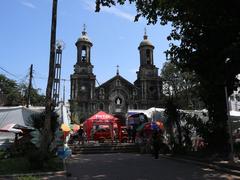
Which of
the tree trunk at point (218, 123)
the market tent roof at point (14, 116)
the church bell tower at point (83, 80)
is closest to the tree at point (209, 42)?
the tree trunk at point (218, 123)

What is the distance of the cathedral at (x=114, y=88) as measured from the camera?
5556 centimetres

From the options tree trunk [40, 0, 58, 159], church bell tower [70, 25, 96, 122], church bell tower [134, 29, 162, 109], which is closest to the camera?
tree trunk [40, 0, 58, 159]

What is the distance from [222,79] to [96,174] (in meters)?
6.74

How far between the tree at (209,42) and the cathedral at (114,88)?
38.4 metres

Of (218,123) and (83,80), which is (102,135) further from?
(83,80)

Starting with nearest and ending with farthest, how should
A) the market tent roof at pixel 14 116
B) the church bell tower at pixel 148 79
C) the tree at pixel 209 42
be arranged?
the tree at pixel 209 42 < the market tent roof at pixel 14 116 < the church bell tower at pixel 148 79

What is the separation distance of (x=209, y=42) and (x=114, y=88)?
43.4 m

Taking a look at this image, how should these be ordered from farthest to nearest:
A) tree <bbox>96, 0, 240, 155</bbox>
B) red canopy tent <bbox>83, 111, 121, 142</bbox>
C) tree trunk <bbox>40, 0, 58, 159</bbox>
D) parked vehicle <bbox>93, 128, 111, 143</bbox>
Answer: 1. parked vehicle <bbox>93, 128, 111, 143</bbox>
2. red canopy tent <bbox>83, 111, 121, 142</bbox>
3. tree <bbox>96, 0, 240, 155</bbox>
4. tree trunk <bbox>40, 0, 58, 159</bbox>

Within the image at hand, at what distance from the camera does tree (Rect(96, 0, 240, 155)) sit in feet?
44.5

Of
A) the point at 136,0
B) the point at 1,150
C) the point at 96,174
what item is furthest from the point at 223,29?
the point at 1,150

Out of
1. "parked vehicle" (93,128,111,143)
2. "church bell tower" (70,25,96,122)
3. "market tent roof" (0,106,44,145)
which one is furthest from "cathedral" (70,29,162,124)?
"market tent roof" (0,106,44,145)

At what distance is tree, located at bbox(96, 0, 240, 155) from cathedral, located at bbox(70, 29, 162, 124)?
1512 inches

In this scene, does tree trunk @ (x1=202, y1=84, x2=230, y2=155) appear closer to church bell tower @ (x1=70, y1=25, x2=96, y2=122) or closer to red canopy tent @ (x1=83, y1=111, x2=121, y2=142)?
red canopy tent @ (x1=83, y1=111, x2=121, y2=142)

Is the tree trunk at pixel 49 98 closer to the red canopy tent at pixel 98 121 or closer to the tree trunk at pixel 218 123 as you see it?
the tree trunk at pixel 218 123
